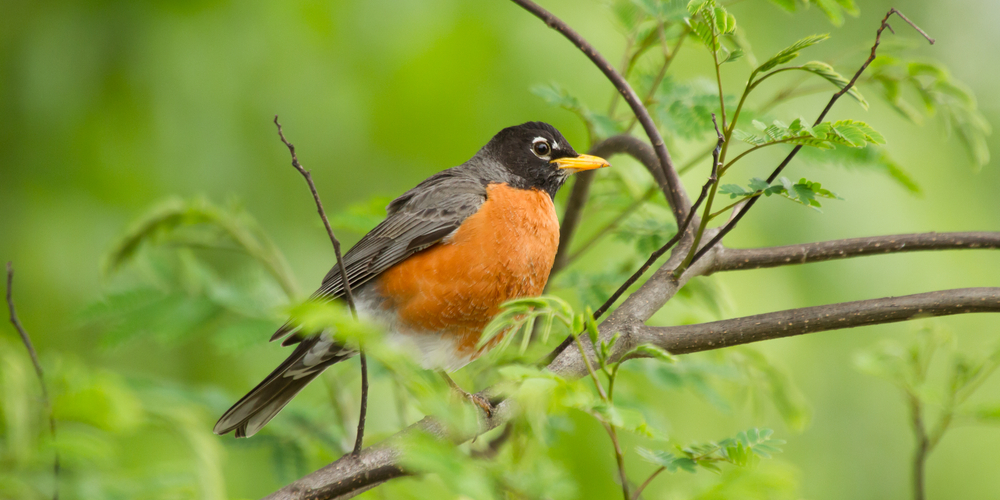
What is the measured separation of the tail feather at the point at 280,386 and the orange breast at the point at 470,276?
28 cm

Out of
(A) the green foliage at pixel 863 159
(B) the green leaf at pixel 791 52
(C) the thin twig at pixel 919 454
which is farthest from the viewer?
(A) the green foliage at pixel 863 159

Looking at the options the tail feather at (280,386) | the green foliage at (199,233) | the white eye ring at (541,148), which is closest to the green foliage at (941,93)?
the white eye ring at (541,148)

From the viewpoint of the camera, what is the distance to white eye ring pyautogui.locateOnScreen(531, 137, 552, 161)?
117 inches

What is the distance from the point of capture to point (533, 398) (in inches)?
37.5

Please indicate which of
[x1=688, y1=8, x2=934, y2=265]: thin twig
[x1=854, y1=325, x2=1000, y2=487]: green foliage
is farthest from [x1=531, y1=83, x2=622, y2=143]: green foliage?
[x1=854, y1=325, x2=1000, y2=487]: green foliage

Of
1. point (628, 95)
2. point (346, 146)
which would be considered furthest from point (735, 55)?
point (346, 146)

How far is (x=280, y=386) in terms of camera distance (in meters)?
2.46

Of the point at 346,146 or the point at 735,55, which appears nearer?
the point at 735,55

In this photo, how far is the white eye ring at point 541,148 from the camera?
2975 millimetres

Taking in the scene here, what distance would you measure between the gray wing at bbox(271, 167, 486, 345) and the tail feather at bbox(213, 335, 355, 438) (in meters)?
0.19

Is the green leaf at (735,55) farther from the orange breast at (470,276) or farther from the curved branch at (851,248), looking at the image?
the orange breast at (470,276)

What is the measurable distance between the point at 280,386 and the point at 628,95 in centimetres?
147

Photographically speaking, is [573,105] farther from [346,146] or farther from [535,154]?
[346,146]

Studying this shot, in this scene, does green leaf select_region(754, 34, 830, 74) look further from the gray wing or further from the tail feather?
the tail feather
